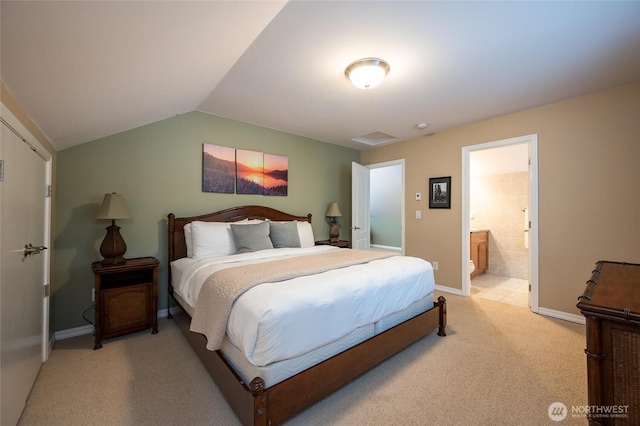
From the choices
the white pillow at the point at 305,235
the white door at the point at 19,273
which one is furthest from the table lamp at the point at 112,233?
the white pillow at the point at 305,235

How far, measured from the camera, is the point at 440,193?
156 inches

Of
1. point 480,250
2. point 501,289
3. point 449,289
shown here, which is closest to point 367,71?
point 449,289

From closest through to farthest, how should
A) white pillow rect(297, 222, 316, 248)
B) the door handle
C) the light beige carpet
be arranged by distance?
the light beige carpet, the door handle, white pillow rect(297, 222, 316, 248)

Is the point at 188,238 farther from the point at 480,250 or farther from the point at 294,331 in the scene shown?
the point at 480,250

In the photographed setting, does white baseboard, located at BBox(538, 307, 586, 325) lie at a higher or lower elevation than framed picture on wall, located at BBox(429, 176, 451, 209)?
lower

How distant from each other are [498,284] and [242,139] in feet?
14.8

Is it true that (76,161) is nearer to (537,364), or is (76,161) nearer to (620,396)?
(620,396)

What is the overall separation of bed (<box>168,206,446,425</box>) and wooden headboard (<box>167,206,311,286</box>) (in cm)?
29

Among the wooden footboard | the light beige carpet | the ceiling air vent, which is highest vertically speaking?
the ceiling air vent

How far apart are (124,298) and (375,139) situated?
4.17 metres

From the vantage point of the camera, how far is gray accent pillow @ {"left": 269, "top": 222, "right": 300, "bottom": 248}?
3277 mm

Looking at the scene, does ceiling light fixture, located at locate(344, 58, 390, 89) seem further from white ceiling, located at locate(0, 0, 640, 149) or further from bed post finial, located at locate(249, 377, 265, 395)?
bed post finial, located at locate(249, 377, 265, 395)

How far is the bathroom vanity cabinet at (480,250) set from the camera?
4539 millimetres

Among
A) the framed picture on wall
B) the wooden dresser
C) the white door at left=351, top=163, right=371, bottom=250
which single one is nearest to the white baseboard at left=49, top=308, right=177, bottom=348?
the white door at left=351, top=163, right=371, bottom=250
